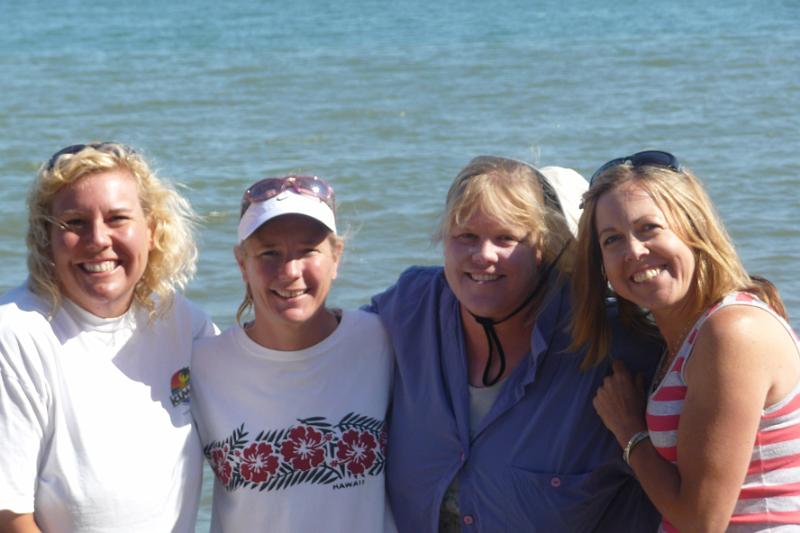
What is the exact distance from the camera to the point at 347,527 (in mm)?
3760

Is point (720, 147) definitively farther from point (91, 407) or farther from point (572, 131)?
point (91, 407)

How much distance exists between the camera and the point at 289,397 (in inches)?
149

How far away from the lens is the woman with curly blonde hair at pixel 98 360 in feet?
11.2

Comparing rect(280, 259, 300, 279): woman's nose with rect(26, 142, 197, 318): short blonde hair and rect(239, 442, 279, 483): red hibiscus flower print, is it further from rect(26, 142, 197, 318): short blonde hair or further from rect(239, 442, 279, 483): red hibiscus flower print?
rect(239, 442, 279, 483): red hibiscus flower print

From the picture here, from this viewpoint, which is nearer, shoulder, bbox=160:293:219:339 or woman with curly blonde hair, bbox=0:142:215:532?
woman with curly blonde hair, bbox=0:142:215:532

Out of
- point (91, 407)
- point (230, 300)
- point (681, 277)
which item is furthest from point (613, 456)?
point (230, 300)

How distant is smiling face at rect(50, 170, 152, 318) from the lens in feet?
11.8

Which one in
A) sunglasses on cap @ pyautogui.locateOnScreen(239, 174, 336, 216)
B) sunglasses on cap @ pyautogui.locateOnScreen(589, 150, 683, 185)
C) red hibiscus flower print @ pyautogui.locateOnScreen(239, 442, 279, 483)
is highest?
sunglasses on cap @ pyautogui.locateOnScreen(589, 150, 683, 185)

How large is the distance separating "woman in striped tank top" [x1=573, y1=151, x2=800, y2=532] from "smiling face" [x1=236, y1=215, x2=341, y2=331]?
30.0 inches

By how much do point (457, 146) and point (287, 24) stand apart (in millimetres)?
16185

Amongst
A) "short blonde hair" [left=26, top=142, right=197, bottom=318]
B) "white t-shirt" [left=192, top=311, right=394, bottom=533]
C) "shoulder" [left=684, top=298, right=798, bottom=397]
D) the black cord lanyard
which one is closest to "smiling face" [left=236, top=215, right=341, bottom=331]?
"white t-shirt" [left=192, top=311, right=394, bottom=533]

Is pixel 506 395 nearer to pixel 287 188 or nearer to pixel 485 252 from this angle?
pixel 485 252

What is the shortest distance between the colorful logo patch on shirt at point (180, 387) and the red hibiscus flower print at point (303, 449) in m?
0.33

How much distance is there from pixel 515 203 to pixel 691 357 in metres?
0.74
